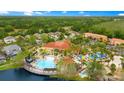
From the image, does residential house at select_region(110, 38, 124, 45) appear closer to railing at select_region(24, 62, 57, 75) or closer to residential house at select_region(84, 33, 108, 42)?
residential house at select_region(84, 33, 108, 42)

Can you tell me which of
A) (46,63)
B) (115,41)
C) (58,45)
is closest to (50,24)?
(58,45)

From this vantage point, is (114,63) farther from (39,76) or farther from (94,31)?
(39,76)

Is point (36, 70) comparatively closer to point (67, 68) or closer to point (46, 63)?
point (46, 63)

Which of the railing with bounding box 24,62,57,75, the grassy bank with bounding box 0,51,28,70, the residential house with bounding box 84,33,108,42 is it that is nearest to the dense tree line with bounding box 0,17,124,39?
the residential house with bounding box 84,33,108,42
